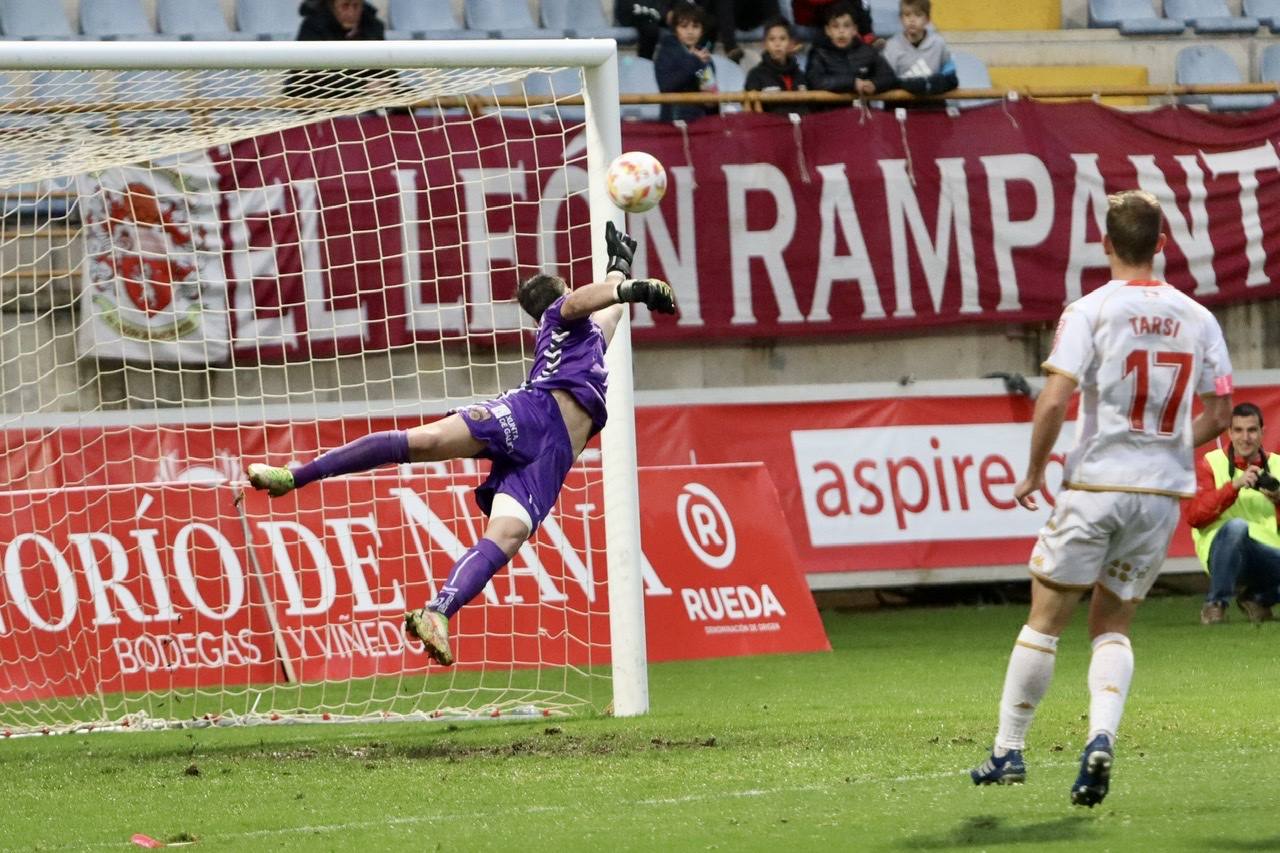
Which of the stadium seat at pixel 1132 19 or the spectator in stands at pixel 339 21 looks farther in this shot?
the stadium seat at pixel 1132 19

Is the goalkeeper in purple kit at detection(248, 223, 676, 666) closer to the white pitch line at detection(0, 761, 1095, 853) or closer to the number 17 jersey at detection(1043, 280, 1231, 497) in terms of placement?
the white pitch line at detection(0, 761, 1095, 853)

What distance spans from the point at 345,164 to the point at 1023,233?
4798 mm

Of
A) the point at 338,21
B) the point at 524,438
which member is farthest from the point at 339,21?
the point at 524,438

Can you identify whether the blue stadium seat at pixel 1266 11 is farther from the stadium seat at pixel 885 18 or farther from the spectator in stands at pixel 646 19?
the spectator in stands at pixel 646 19

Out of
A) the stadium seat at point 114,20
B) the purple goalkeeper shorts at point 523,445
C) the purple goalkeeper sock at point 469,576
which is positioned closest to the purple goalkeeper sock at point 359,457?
the purple goalkeeper shorts at point 523,445

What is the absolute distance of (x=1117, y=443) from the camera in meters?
5.34

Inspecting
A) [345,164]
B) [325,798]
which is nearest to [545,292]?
[325,798]

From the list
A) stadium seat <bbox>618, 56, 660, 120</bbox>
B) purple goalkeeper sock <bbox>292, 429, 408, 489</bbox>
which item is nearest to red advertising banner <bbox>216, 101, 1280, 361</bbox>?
stadium seat <bbox>618, 56, 660, 120</bbox>

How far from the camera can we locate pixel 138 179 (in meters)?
11.4

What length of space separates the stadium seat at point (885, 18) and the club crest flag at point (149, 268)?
19.3ft

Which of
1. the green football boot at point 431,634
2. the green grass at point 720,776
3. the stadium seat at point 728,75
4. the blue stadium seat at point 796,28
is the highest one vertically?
the blue stadium seat at point 796,28

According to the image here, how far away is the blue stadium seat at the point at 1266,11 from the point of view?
52.6ft

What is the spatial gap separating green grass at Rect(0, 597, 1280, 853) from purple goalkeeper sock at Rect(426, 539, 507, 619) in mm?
588

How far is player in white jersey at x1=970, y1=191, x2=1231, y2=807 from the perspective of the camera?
209 inches
